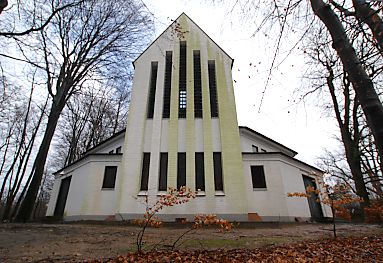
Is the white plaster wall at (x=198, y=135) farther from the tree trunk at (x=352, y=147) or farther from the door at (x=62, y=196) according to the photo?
the door at (x=62, y=196)

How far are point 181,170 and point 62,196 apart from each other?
1202cm

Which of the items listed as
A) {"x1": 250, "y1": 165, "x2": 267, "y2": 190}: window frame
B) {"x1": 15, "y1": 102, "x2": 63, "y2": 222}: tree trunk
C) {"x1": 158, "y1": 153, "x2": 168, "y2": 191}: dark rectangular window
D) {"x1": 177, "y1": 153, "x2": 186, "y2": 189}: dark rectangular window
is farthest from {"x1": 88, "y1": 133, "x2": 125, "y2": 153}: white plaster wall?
{"x1": 250, "y1": 165, "x2": 267, "y2": 190}: window frame

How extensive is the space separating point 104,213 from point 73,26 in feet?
40.1

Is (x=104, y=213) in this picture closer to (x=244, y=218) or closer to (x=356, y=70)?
(x=244, y=218)

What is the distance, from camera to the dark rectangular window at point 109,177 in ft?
53.9

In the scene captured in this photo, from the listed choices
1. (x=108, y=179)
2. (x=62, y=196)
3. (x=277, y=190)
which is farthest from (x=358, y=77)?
(x=62, y=196)

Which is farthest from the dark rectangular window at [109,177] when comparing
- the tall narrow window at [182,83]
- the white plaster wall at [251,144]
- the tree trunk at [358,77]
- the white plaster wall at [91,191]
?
the tree trunk at [358,77]

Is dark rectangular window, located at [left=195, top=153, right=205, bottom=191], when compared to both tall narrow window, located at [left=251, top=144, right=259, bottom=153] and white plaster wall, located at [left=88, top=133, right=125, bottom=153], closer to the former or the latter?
tall narrow window, located at [left=251, top=144, right=259, bottom=153]

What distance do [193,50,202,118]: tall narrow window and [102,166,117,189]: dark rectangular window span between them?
7.48 metres

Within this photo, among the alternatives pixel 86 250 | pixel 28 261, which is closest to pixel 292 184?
pixel 86 250

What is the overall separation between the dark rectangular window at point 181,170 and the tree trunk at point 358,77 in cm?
1266

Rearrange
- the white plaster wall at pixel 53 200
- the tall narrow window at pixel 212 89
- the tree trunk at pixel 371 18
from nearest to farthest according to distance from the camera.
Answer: the tree trunk at pixel 371 18
the tall narrow window at pixel 212 89
the white plaster wall at pixel 53 200

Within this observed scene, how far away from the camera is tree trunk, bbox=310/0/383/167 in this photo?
8.10 ft

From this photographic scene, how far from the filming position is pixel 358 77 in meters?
2.72
